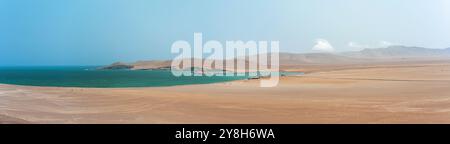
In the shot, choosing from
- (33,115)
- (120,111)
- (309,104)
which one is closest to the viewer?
(33,115)

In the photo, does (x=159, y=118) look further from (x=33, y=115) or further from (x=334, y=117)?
(x=334, y=117)

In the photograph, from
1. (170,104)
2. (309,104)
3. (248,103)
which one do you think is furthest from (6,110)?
(309,104)

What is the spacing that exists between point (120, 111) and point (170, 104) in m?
2.33

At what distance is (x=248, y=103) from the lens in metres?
15.0

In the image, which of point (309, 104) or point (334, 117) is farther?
point (309, 104)

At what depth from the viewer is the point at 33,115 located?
40.1ft

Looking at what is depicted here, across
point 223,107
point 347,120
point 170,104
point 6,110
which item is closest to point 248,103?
point 223,107

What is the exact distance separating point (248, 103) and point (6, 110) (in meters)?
8.22

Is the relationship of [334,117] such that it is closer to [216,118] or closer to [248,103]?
[216,118]

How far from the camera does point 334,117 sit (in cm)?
1116

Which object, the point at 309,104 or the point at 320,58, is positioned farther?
the point at 320,58

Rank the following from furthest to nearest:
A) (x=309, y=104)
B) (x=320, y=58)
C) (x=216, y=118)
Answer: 1. (x=320, y=58)
2. (x=309, y=104)
3. (x=216, y=118)

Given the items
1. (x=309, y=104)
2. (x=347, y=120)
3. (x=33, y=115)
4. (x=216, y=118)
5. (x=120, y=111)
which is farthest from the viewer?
(x=309, y=104)
